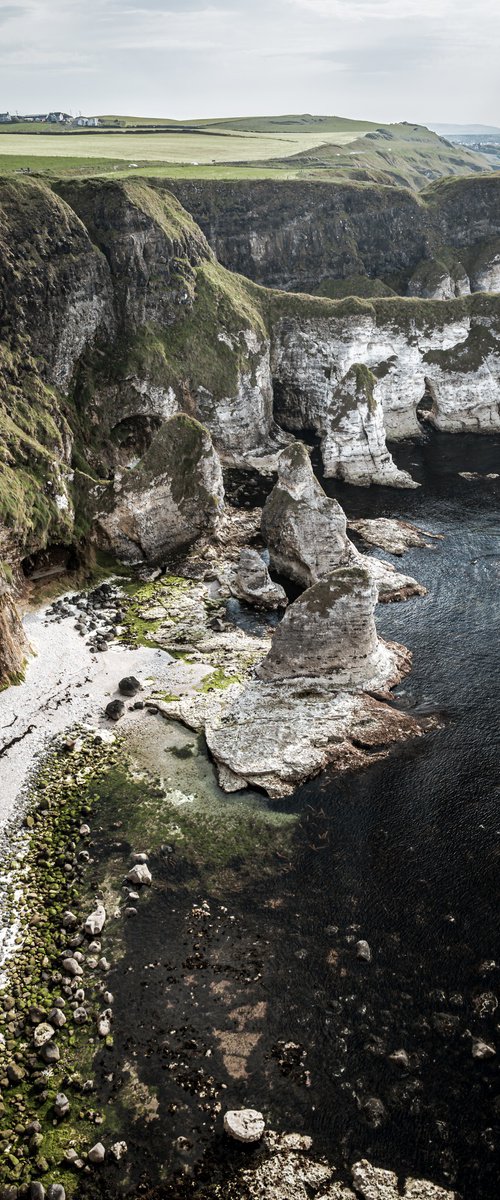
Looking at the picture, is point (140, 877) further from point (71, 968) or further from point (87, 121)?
point (87, 121)

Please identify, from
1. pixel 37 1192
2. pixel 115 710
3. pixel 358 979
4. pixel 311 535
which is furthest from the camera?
pixel 311 535

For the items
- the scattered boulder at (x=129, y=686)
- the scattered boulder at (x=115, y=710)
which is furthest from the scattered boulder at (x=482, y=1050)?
the scattered boulder at (x=129, y=686)

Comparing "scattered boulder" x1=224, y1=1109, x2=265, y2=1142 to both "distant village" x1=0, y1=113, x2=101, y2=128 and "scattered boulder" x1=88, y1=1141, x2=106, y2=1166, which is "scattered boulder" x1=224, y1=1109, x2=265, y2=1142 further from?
"distant village" x1=0, y1=113, x2=101, y2=128

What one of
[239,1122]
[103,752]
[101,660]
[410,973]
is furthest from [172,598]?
[239,1122]

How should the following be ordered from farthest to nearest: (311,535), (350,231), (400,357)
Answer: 1. (350,231)
2. (400,357)
3. (311,535)

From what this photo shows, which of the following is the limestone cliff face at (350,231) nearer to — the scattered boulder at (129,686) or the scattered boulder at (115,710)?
the scattered boulder at (129,686)

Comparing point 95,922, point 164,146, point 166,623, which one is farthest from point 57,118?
point 95,922
